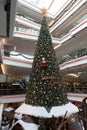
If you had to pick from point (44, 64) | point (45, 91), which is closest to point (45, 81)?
point (45, 91)

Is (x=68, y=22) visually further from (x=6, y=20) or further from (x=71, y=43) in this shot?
(x=6, y=20)

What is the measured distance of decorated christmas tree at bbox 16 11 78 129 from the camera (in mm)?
5277

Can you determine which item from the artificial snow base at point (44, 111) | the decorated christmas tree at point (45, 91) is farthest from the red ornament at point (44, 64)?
the artificial snow base at point (44, 111)

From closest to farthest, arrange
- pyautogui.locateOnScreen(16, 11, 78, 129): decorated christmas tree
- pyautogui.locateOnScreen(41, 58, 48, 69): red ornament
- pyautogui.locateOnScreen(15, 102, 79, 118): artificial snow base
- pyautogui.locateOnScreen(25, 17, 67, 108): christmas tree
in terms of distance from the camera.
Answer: pyautogui.locateOnScreen(15, 102, 79, 118): artificial snow base → pyautogui.locateOnScreen(16, 11, 78, 129): decorated christmas tree → pyautogui.locateOnScreen(25, 17, 67, 108): christmas tree → pyautogui.locateOnScreen(41, 58, 48, 69): red ornament

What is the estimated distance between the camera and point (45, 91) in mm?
5582

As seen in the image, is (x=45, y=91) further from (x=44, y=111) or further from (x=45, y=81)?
(x=44, y=111)

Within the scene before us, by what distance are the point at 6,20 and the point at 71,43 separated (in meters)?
13.8

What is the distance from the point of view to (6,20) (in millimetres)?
3336

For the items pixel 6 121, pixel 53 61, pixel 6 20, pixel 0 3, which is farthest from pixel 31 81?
pixel 0 3

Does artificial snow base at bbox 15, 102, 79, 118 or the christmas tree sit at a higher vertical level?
the christmas tree

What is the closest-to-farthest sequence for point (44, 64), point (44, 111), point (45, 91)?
point (44, 111), point (45, 91), point (44, 64)

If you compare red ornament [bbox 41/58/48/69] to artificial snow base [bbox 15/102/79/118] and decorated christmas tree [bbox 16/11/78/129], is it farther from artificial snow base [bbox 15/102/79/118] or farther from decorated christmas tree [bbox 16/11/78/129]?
artificial snow base [bbox 15/102/79/118]

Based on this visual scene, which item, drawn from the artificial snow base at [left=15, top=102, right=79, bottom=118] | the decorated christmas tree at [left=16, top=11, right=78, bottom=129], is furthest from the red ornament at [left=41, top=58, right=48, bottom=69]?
the artificial snow base at [left=15, top=102, right=79, bottom=118]

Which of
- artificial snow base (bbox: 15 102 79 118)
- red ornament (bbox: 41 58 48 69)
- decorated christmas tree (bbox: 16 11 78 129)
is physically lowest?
artificial snow base (bbox: 15 102 79 118)
